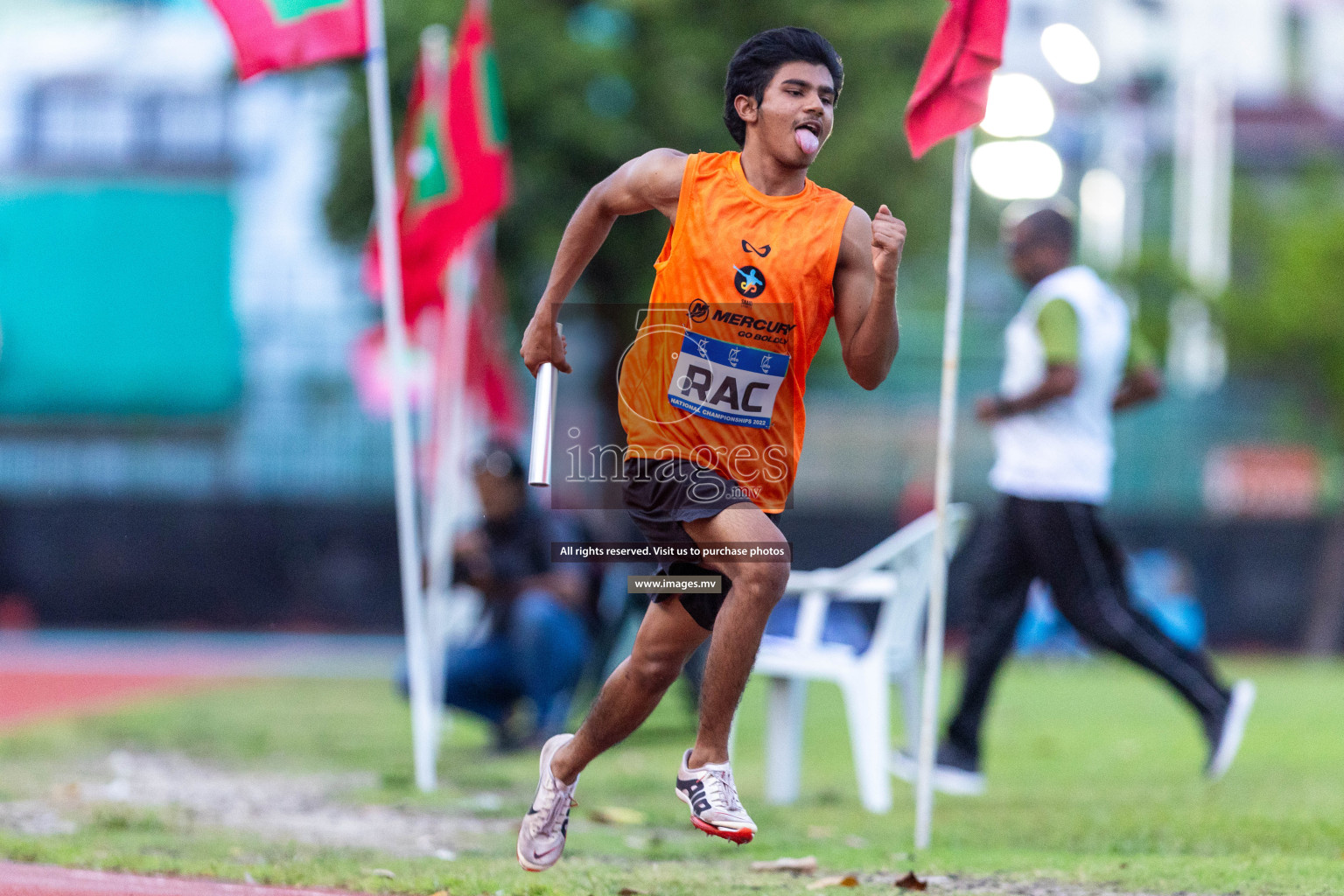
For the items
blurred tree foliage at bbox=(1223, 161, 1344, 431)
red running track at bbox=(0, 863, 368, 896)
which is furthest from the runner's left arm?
blurred tree foliage at bbox=(1223, 161, 1344, 431)

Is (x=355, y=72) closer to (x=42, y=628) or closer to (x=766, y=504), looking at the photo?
(x=42, y=628)

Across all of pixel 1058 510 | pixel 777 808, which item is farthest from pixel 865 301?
pixel 1058 510

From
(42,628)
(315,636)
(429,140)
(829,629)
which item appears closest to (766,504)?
(829,629)

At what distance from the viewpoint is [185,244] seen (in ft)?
73.7

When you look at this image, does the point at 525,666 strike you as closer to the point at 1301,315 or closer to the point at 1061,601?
the point at 1061,601

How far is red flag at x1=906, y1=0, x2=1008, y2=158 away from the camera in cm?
487

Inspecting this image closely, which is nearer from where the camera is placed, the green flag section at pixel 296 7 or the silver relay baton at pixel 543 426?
the silver relay baton at pixel 543 426

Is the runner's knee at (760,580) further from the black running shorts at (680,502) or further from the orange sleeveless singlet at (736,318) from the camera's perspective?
the orange sleeveless singlet at (736,318)

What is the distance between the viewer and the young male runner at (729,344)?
359 centimetres

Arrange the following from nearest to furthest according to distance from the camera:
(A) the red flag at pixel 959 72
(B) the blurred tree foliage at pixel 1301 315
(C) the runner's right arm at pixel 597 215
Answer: (C) the runner's right arm at pixel 597 215
(A) the red flag at pixel 959 72
(B) the blurred tree foliage at pixel 1301 315

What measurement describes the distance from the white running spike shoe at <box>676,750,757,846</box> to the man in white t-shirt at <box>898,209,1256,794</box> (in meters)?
2.84

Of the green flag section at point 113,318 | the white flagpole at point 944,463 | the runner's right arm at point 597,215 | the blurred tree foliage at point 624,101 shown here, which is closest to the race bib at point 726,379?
the runner's right arm at point 597,215

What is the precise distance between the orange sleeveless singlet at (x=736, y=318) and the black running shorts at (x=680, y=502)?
34 millimetres

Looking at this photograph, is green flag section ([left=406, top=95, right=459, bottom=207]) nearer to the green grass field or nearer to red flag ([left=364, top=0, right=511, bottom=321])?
red flag ([left=364, top=0, right=511, bottom=321])
